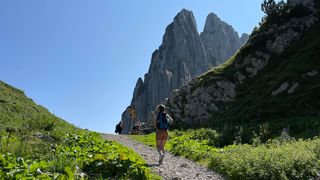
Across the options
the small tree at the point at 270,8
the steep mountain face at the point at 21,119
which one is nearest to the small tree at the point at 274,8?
the small tree at the point at 270,8

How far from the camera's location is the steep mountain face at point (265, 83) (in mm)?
38250

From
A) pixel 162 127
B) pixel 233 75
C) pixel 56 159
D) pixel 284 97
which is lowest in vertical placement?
pixel 56 159

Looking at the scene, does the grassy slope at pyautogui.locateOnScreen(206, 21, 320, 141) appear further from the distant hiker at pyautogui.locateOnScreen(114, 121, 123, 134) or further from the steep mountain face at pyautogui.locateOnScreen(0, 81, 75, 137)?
the steep mountain face at pyautogui.locateOnScreen(0, 81, 75, 137)

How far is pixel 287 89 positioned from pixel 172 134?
13.9 meters

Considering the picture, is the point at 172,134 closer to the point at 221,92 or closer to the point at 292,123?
the point at 292,123

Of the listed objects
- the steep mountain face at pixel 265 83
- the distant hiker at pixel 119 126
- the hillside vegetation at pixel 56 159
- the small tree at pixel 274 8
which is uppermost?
the small tree at pixel 274 8

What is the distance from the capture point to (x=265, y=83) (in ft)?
154

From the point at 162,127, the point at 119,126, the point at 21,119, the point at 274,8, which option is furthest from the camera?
the point at 274,8

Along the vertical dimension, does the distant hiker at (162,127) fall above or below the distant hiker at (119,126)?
below

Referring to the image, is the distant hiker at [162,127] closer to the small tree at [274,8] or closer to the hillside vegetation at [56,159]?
the hillside vegetation at [56,159]

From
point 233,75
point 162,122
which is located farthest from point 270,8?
point 162,122

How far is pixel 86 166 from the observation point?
12.8m

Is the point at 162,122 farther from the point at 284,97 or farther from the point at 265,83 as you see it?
the point at 265,83

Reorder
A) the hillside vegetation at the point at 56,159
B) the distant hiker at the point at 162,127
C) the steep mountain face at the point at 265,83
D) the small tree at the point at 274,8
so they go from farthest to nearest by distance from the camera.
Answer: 1. the small tree at the point at 274,8
2. the steep mountain face at the point at 265,83
3. the distant hiker at the point at 162,127
4. the hillside vegetation at the point at 56,159
